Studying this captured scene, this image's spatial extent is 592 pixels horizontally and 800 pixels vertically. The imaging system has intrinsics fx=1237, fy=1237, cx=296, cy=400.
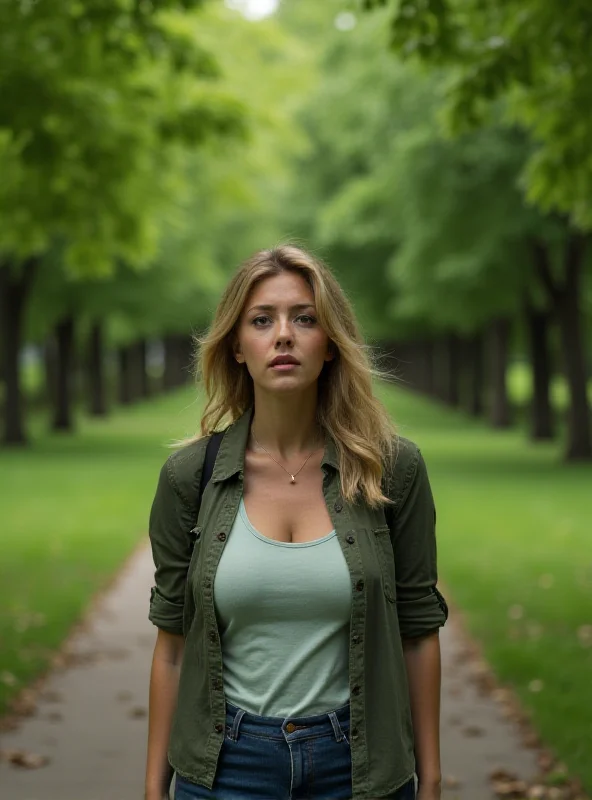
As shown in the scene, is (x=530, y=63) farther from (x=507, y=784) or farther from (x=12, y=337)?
(x=12, y=337)

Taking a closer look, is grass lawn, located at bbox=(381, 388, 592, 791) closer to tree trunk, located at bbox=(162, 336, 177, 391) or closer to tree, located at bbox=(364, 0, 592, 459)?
tree, located at bbox=(364, 0, 592, 459)

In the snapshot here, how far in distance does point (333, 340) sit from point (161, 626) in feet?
2.56

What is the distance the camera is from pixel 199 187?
82.0 feet

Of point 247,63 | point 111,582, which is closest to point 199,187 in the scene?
point 247,63

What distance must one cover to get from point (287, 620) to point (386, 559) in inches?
10.3

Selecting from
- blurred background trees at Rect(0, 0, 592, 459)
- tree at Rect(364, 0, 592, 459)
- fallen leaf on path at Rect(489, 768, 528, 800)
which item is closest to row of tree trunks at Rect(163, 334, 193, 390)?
blurred background trees at Rect(0, 0, 592, 459)

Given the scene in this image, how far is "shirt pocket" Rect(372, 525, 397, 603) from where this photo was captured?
274cm

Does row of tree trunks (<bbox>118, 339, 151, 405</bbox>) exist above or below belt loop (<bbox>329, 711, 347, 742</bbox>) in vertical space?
below

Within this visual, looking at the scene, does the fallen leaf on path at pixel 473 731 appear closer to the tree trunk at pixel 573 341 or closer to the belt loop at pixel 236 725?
the belt loop at pixel 236 725

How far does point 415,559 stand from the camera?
2834mm

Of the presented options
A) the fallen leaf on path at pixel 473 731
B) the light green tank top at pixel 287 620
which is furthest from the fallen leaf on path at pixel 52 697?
the light green tank top at pixel 287 620

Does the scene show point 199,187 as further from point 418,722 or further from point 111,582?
point 418,722

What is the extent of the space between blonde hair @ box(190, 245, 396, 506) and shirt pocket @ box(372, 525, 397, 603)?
0.24 feet

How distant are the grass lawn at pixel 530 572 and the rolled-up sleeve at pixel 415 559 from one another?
1.81 ft
